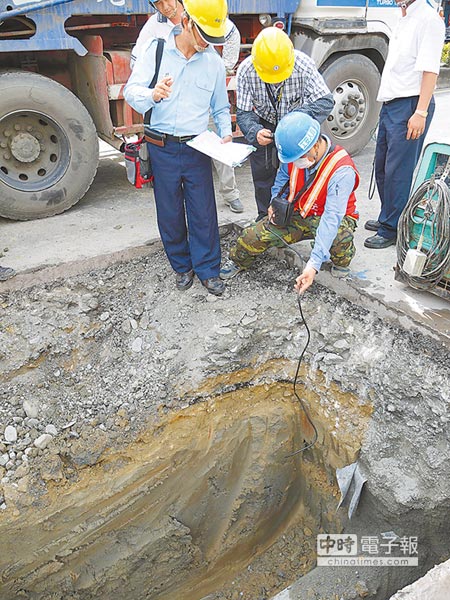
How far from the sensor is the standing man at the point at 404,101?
3459 millimetres

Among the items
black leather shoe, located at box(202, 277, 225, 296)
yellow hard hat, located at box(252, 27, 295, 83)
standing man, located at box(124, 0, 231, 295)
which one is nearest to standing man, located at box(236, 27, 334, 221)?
yellow hard hat, located at box(252, 27, 295, 83)

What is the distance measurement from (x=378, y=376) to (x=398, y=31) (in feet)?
7.74

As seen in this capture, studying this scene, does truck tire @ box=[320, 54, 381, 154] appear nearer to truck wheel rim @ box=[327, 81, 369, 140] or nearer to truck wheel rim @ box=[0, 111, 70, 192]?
truck wheel rim @ box=[327, 81, 369, 140]

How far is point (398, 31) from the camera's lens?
363 centimetres

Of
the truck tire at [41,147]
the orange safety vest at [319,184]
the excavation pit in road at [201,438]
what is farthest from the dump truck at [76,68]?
the orange safety vest at [319,184]

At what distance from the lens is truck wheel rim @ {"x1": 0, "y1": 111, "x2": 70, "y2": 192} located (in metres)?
4.46

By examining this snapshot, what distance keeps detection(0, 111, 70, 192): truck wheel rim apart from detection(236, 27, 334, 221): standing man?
1.80 meters

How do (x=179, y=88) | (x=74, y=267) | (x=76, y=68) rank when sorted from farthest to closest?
(x=76, y=68) → (x=74, y=267) → (x=179, y=88)

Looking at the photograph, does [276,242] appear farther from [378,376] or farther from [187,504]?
[187,504]

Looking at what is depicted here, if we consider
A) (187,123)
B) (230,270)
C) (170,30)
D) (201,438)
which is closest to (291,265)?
(230,270)

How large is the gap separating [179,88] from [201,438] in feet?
7.24

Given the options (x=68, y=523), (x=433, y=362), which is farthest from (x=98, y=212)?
(x=433, y=362)

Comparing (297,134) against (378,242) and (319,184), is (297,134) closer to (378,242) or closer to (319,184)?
(319,184)

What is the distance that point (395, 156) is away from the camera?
3881 millimetres
